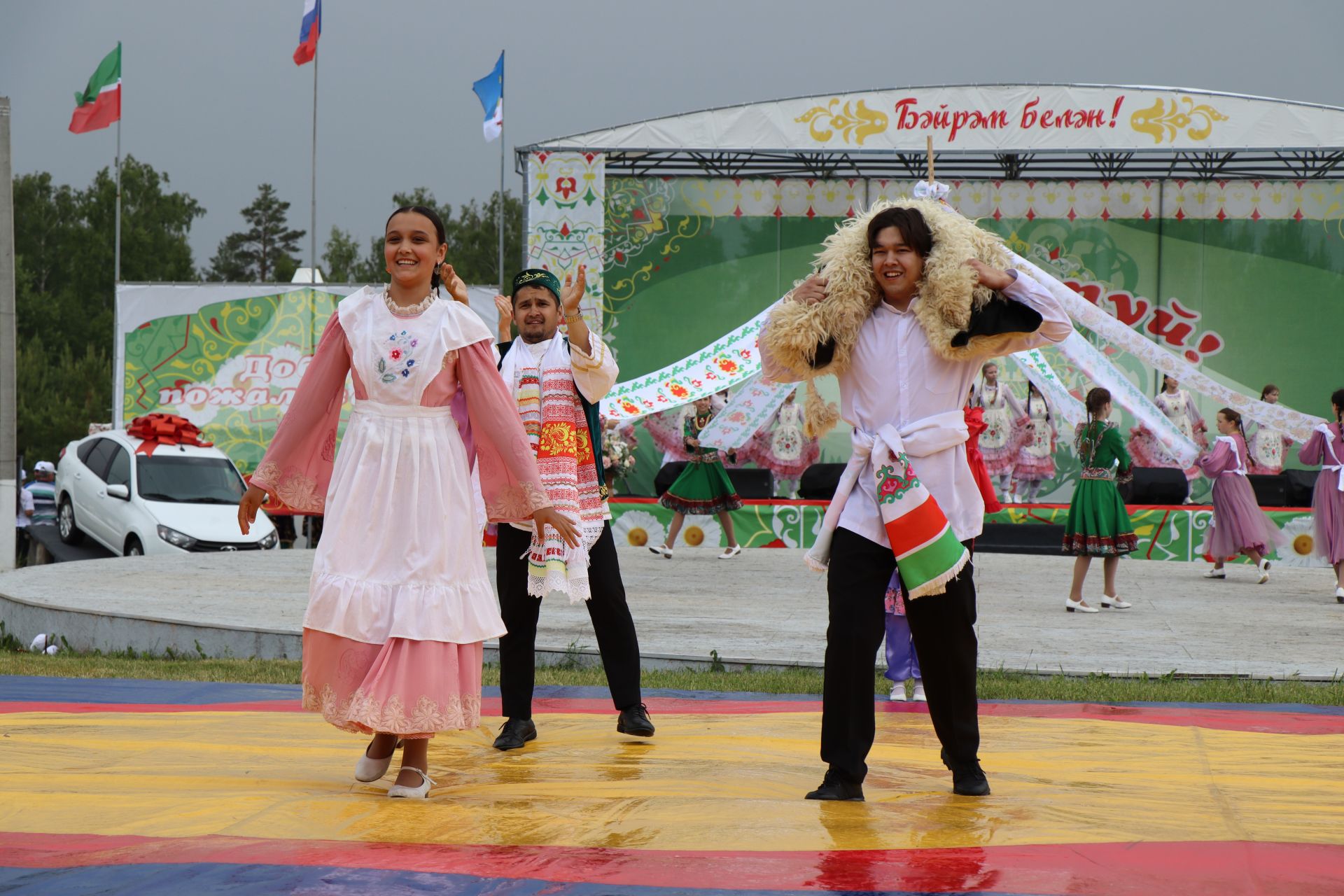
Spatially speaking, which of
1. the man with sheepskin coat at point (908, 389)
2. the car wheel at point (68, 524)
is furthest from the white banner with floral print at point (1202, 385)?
the car wheel at point (68, 524)

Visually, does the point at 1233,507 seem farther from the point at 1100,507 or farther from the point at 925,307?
the point at 925,307

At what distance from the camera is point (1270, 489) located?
57.9 feet

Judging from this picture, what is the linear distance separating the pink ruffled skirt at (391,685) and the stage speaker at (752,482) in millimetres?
14389

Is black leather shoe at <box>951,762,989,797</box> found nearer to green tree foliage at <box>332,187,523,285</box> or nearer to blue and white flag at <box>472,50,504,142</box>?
blue and white flag at <box>472,50,504,142</box>

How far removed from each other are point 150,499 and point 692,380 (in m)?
6.21

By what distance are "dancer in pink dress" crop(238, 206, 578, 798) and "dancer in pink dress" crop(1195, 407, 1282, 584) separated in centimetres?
1087

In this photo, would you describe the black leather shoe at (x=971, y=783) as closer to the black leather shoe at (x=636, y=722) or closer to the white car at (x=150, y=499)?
the black leather shoe at (x=636, y=722)

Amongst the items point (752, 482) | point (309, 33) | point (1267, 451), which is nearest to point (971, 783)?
point (752, 482)

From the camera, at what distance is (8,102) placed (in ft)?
42.5

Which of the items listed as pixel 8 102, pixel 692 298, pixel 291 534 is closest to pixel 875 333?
pixel 8 102

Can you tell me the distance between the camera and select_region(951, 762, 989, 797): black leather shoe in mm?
3812

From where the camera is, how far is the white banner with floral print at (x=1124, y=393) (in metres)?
10.0

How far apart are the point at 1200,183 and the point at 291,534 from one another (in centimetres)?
1540

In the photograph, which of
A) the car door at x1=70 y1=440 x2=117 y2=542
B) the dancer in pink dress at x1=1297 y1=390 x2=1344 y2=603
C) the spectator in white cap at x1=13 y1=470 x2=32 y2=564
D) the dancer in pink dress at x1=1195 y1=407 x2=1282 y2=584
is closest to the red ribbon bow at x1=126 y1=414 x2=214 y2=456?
the car door at x1=70 y1=440 x2=117 y2=542
